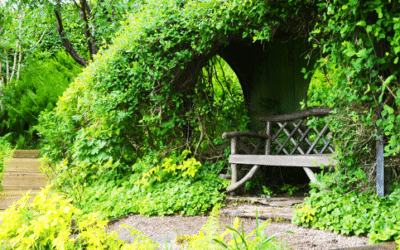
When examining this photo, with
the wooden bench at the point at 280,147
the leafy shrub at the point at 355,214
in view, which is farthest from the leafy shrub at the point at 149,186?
the leafy shrub at the point at 355,214

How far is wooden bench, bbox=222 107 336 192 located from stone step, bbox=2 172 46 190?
3.57 meters

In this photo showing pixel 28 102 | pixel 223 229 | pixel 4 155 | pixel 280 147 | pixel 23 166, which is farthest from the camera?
pixel 28 102

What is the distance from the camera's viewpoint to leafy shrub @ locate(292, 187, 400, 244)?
3084 mm

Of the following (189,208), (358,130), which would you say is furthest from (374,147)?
(189,208)

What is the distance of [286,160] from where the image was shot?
4.54 metres

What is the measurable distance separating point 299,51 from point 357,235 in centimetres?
341

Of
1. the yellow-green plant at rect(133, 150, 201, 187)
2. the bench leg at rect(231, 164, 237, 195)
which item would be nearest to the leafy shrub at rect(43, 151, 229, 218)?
the yellow-green plant at rect(133, 150, 201, 187)

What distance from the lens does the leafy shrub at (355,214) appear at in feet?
10.1

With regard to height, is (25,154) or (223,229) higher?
(25,154)

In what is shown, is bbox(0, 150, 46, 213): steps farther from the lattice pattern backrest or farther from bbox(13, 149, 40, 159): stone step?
the lattice pattern backrest

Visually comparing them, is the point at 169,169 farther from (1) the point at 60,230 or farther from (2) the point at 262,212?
(1) the point at 60,230

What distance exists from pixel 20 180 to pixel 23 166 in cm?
56

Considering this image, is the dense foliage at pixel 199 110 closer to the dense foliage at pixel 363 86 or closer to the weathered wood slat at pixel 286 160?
the dense foliage at pixel 363 86

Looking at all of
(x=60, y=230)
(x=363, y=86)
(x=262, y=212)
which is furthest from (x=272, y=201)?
(x=60, y=230)
